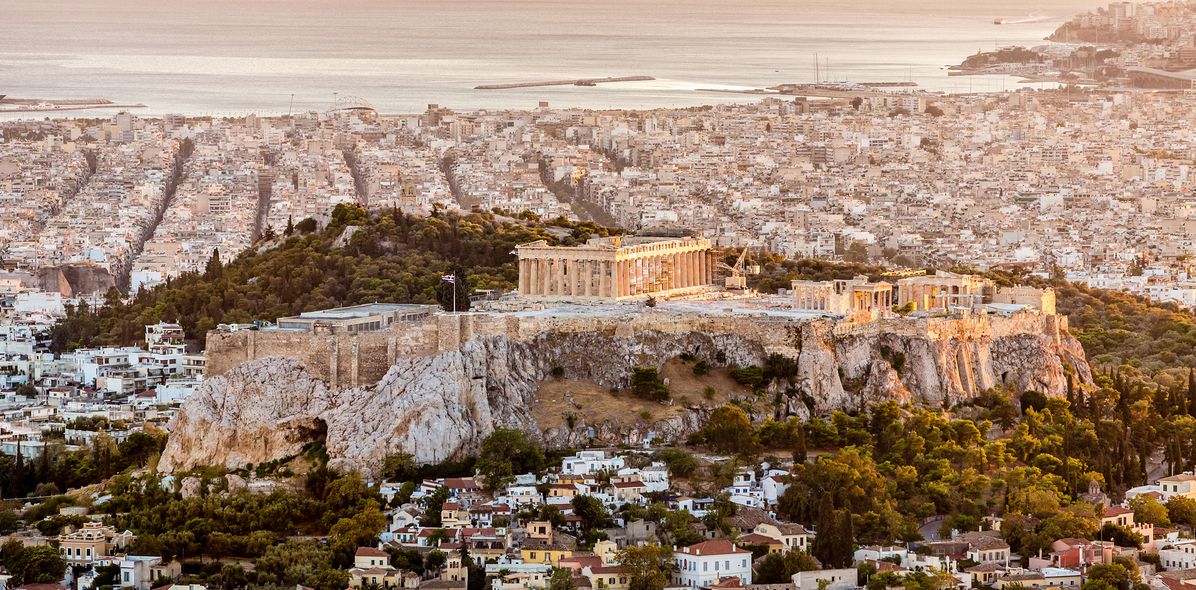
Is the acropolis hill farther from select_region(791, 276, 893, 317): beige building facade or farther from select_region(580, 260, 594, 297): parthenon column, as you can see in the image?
select_region(580, 260, 594, 297): parthenon column

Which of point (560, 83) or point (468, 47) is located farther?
point (468, 47)

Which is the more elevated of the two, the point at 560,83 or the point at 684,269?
the point at 560,83

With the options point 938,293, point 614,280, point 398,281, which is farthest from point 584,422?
point 398,281

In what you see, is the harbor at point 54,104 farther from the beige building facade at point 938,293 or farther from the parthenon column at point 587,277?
the beige building facade at point 938,293

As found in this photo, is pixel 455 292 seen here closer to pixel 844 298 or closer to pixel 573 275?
pixel 573 275

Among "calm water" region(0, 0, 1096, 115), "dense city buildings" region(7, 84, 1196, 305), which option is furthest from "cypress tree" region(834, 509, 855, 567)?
"calm water" region(0, 0, 1096, 115)

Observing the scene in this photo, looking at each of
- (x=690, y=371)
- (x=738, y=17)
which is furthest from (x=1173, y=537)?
(x=738, y=17)
